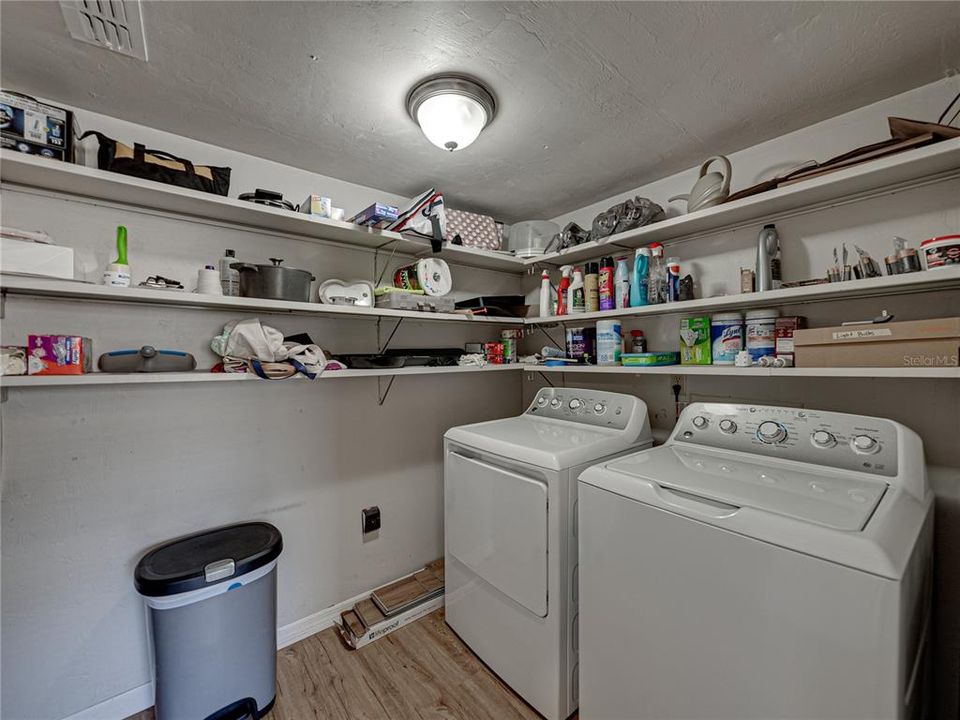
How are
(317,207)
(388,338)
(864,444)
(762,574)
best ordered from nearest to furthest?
(762,574) → (864,444) → (317,207) → (388,338)

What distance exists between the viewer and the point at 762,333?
148cm

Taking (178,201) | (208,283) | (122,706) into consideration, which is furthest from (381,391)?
(122,706)

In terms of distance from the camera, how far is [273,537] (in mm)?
1553

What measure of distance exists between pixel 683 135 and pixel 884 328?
101 centimetres

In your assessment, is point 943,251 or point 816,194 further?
point 816,194

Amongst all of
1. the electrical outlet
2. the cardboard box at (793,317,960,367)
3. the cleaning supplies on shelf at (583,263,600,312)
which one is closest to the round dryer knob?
the cardboard box at (793,317,960,367)

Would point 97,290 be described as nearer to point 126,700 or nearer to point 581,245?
point 126,700

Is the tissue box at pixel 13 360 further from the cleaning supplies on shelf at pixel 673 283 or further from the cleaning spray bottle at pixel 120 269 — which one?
the cleaning supplies on shelf at pixel 673 283

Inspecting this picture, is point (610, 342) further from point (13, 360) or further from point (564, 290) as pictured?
point (13, 360)

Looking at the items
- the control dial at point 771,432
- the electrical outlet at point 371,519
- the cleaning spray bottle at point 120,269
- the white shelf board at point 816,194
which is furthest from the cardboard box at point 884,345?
the cleaning spray bottle at point 120,269

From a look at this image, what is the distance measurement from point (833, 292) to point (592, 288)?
0.92 m

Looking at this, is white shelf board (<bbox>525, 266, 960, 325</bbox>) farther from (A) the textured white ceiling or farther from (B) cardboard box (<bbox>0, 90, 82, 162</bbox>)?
(B) cardboard box (<bbox>0, 90, 82, 162</bbox>)

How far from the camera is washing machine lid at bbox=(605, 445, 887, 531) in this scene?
919 mm

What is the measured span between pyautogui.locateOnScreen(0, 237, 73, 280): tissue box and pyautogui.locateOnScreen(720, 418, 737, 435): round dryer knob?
2.19m
